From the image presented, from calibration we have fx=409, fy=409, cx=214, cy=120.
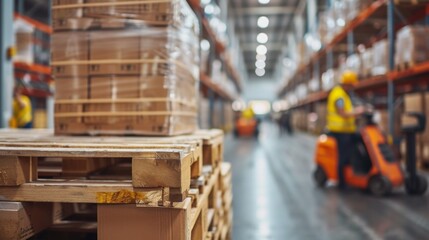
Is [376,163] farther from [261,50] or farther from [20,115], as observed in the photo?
[261,50]

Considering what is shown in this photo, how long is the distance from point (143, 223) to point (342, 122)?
4.78 m

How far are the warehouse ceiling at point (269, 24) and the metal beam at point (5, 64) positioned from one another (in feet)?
55.4

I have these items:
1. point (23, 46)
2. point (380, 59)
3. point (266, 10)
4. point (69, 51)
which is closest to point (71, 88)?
point (69, 51)

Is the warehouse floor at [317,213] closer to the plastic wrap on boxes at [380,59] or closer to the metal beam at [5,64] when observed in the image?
the plastic wrap on boxes at [380,59]

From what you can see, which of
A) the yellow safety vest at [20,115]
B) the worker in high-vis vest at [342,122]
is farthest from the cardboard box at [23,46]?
the worker in high-vis vest at [342,122]

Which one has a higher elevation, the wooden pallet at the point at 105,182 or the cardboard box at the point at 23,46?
the cardboard box at the point at 23,46

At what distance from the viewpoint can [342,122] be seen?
19.4 ft

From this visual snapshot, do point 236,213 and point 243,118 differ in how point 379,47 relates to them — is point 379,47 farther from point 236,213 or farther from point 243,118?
point 243,118

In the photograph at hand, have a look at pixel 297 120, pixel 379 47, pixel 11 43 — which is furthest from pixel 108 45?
pixel 297 120

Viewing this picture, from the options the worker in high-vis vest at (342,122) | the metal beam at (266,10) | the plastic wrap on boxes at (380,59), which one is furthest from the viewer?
the metal beam at (266,10)

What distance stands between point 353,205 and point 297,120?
18.7 m

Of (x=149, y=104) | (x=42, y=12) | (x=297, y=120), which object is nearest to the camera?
(x=149, y=104)

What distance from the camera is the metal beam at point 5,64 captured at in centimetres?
555

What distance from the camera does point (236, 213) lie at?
4590 mm
